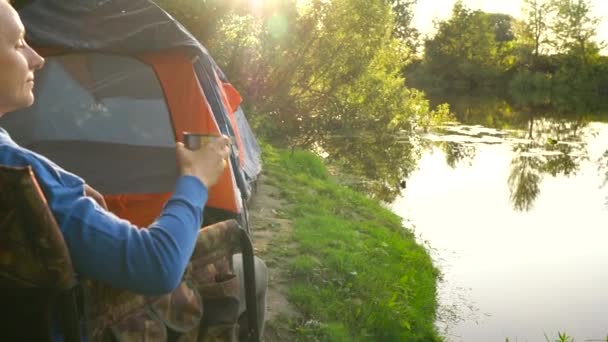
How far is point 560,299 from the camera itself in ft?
25.6

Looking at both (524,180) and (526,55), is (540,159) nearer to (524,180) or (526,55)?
(524,180)

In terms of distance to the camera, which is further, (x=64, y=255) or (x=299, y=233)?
(x=299, y=233)

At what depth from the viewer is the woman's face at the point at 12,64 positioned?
4.86 feet

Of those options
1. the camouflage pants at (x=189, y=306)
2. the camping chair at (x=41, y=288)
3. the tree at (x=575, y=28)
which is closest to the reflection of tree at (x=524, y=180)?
the camouflage pants at (x=189, y=306)

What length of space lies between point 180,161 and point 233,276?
42 centimetres

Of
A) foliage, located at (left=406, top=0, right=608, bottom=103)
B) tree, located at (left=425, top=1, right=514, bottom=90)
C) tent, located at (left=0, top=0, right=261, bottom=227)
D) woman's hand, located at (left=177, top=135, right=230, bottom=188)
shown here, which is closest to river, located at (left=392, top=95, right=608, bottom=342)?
tent, located at (left=0, top=0, right=261, bottom=227)

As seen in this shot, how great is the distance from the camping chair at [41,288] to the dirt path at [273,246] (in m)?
2.68

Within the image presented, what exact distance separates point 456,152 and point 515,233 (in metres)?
7.91

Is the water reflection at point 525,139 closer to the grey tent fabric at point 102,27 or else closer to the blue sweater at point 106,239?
the grey tent fabric at point 102,27

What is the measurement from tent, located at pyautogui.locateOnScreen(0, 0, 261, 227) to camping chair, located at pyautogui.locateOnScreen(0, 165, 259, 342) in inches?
112

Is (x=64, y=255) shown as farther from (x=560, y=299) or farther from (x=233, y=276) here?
(x=560, y=299)

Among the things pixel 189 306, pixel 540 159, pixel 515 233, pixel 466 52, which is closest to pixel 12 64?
pixel 189 306

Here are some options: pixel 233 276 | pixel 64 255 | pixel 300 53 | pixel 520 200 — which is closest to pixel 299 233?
pixel 233 276

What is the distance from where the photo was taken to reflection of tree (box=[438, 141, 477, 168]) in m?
17.0
